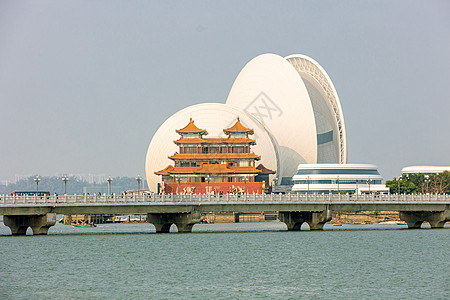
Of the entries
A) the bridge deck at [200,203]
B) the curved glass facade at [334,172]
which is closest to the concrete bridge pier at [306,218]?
the bridge deck at [200,203]

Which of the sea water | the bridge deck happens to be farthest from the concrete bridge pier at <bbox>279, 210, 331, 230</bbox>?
the sea water

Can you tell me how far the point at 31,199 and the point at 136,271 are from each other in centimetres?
3155

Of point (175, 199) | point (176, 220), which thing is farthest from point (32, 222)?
point (176, 220)

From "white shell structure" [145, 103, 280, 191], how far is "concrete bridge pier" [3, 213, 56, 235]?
8991 cm

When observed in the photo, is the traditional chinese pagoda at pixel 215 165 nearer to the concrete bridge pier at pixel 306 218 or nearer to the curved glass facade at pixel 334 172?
the curved glass facade at pixel 334 172

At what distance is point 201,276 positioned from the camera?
194 feet

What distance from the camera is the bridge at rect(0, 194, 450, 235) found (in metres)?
89.2

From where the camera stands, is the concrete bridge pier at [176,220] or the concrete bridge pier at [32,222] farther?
the concrete bridge pier at [176,220]

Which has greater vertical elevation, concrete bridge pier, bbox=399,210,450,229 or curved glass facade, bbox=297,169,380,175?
curved glass facade, bbox=297,169,380,175

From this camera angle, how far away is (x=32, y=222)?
9200 centimetres

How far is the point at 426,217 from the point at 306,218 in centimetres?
1765

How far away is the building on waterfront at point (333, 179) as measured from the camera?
604 ft

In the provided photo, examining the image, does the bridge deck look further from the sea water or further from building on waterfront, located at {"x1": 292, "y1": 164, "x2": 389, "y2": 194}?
building on waterfront, located at {"x1": 292, "y1": 164, "x2": 389, "y2": 194}

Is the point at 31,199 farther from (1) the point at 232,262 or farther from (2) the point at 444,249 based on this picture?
(2) the point at 444,249
